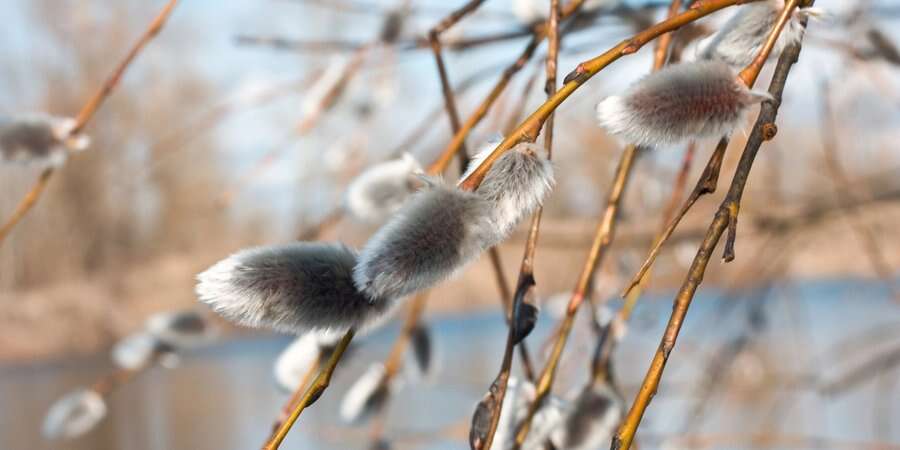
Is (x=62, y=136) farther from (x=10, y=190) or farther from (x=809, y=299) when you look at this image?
(x=10, y=190)

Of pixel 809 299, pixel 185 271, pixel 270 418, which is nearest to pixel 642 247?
pixel 270 418

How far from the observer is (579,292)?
1.40 feet

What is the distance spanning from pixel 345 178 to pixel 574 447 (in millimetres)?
642

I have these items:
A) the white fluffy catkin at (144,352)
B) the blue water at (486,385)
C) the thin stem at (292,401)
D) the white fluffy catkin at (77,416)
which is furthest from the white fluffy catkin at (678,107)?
the white fluffy catkin at (77,416)

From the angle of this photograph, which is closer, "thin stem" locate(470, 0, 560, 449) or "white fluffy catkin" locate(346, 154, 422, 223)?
"thin stem" locate(470, 0, 560, 449)

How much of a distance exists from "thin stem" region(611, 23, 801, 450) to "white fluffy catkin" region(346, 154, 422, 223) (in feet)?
0.83

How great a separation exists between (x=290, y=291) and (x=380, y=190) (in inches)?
10.4

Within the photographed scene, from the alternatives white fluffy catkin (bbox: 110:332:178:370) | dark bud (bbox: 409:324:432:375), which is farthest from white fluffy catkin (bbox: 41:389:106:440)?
dark bud (bbox: 409:324:432:375)

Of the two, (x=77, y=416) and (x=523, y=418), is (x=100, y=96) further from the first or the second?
(x=77, y=416)

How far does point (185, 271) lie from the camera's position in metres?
6.99

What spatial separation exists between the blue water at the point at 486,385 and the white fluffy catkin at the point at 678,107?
0.37 m

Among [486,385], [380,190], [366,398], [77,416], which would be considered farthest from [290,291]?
[486,385]

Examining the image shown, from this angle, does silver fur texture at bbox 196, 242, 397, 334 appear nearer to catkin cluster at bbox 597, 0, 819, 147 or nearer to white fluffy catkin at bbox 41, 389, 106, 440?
catkin cluster at bbox 597, 0, 819, 147

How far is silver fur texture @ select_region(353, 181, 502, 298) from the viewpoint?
28cm
